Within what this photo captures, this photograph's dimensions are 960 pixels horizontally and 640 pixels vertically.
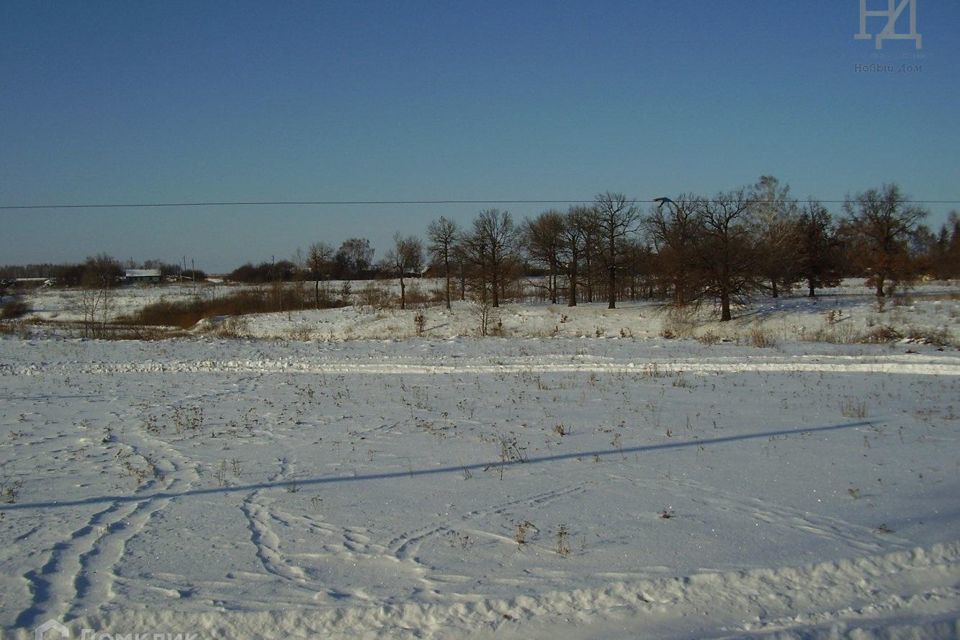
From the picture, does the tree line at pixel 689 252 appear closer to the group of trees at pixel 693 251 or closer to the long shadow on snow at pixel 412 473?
the group of trees at pixel 693 251

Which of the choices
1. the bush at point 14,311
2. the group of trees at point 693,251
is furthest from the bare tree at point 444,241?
the bush at point 14,311

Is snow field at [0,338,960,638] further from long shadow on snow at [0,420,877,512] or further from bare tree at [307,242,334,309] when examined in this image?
bare tree at [307,242,334,309]

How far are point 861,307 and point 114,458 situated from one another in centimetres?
4078

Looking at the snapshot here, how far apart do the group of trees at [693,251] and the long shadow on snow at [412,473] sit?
32.3 meters

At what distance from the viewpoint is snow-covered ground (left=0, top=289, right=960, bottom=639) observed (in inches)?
210

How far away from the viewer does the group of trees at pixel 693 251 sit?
140 feet

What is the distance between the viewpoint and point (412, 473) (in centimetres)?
939

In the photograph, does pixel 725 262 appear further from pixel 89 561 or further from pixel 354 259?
pixel 354 259

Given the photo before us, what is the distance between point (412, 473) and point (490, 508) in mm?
1957

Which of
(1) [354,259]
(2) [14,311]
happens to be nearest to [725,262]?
(2) [14,311]

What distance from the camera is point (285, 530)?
23.5 ft

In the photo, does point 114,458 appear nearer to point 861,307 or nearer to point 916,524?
point 916,524

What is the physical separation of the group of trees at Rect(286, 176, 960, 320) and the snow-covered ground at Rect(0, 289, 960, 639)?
2555 centimetres

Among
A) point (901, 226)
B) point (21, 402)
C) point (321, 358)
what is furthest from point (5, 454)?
Result: point (901, 226)
